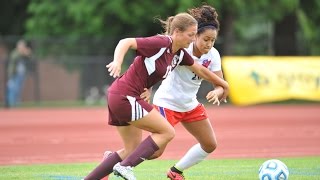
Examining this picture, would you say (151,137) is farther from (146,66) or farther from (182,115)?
(182,115)

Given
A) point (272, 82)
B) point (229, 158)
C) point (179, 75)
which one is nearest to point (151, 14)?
point (272, 82)

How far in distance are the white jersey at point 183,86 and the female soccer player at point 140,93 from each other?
2.85ft

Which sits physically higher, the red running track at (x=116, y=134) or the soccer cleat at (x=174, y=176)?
the soccer cleat at (x=174, y=176)

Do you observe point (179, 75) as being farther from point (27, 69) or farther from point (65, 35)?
point (65, 35)

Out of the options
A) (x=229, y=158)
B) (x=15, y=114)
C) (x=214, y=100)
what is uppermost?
(x=214, y=100)

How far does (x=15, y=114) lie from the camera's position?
2617 centimetres

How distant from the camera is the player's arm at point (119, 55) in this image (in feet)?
26.2

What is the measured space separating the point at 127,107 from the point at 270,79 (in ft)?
64.7

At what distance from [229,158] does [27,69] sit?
63.6 feet

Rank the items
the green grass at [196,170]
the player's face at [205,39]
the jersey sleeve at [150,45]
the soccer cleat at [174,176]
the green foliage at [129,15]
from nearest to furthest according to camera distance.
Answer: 1. the jersey sleeve at [150,45]
2. the player's face at [205,39]
3. the soccer cleat at [174,176]
4. the green grass at [196,170]
5. the green foliage at [129,15]

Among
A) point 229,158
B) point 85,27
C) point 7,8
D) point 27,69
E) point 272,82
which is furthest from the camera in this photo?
point 7,8

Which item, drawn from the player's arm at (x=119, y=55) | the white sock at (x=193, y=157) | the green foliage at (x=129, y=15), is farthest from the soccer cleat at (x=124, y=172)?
the green foliage at (x=129, y=15)

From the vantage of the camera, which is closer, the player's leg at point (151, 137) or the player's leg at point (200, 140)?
the player's leg at point (151, 137)

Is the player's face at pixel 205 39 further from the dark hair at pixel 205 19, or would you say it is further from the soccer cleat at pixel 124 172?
the soccer cleat at pixel 124 172
